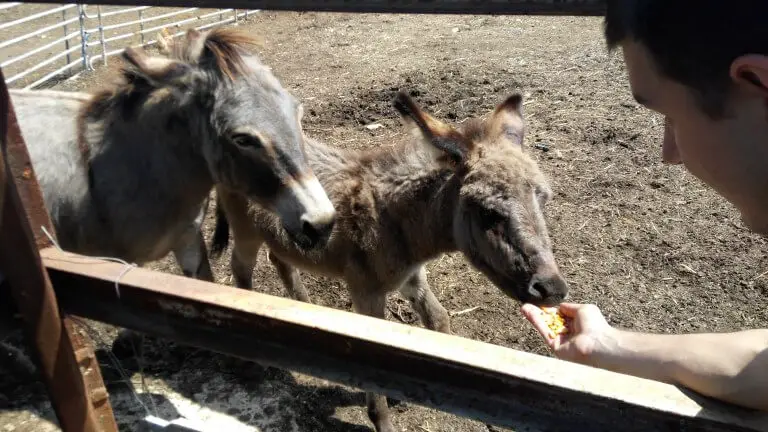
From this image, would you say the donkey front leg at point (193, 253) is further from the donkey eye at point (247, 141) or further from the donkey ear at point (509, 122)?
the donkey ear at point (509, 122)

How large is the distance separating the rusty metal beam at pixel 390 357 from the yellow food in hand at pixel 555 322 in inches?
32.9

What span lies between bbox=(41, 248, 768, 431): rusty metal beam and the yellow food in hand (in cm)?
84

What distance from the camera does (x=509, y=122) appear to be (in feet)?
12.2

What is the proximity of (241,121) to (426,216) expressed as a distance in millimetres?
1284

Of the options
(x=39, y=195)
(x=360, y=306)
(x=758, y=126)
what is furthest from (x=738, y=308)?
(x=39, y=195)

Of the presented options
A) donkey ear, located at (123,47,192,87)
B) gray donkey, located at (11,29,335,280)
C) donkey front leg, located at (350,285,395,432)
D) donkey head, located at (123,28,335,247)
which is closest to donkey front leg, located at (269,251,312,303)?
donkey front leg, located at (350,285,395,432)

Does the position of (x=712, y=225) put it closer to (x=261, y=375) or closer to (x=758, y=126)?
(x=261, y=375)

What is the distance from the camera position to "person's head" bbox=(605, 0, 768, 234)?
96 cm

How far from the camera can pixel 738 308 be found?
4.37 metres

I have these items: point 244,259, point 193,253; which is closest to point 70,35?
point 244,259

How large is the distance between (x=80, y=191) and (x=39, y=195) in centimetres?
192

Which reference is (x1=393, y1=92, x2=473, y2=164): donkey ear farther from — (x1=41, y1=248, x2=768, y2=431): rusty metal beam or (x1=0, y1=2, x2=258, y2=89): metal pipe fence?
(x1=0, y1=2, x2=258, y2=89): metal pipe fence

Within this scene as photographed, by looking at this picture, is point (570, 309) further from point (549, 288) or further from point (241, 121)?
point (241, 121)

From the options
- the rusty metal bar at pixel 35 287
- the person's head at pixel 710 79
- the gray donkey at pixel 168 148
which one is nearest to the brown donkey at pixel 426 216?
the gray donkey at pixel 168 148
